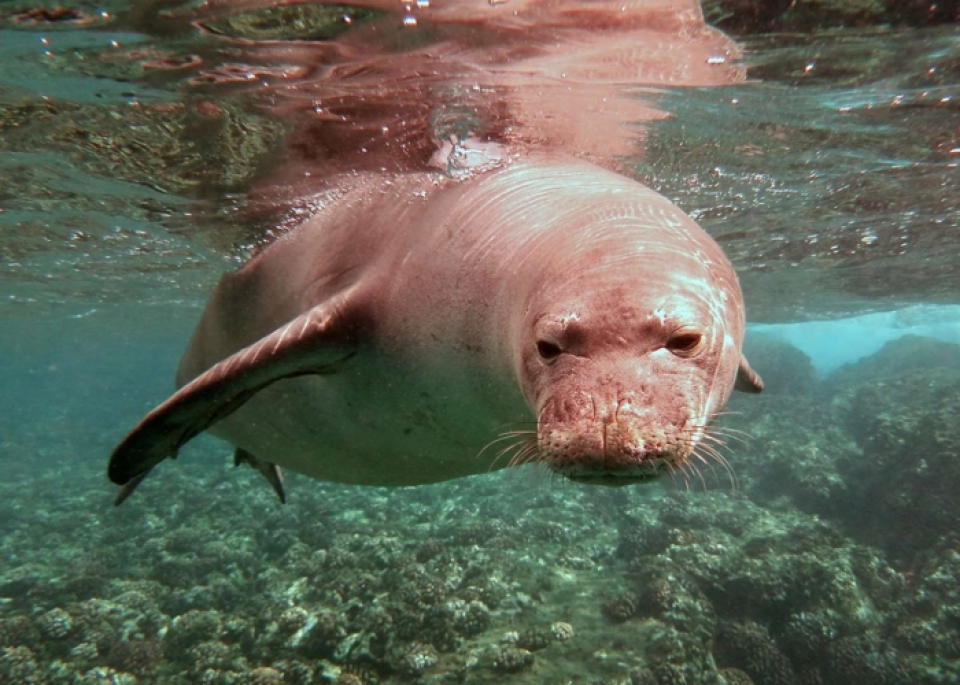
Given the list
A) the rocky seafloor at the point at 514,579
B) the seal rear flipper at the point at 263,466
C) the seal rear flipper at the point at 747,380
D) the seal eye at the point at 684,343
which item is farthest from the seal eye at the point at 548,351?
the seal rear flipper at the point at 263,466

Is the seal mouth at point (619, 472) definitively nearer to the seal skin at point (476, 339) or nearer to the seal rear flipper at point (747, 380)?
the seal skin at point (476, 339)

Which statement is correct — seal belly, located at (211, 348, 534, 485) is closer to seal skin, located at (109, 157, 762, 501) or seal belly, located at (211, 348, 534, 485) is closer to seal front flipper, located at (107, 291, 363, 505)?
seal skin, located at (109, 157, 762, 501)

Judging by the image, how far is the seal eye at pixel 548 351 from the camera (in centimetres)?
210

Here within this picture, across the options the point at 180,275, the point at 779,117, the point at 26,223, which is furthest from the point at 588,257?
the point at 180,275

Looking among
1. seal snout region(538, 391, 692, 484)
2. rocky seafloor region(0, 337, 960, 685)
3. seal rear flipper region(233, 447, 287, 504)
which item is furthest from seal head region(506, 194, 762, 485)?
seal rear flipper region(233, 447, 287, 504)

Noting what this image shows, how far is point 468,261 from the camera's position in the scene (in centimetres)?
321

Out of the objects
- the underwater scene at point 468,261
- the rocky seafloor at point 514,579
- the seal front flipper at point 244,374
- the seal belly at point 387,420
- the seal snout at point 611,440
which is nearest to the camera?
the seal snout at point 611,440

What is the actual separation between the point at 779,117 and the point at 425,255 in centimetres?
605

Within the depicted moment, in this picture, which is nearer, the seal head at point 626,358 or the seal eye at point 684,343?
the seal head at point 626,358

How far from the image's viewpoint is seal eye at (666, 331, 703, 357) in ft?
6.68

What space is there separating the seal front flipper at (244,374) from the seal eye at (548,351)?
4.65 feet

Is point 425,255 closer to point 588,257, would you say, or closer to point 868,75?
point 588,257

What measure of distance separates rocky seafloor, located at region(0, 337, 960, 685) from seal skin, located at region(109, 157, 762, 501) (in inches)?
27.5

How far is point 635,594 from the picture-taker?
379 inches
